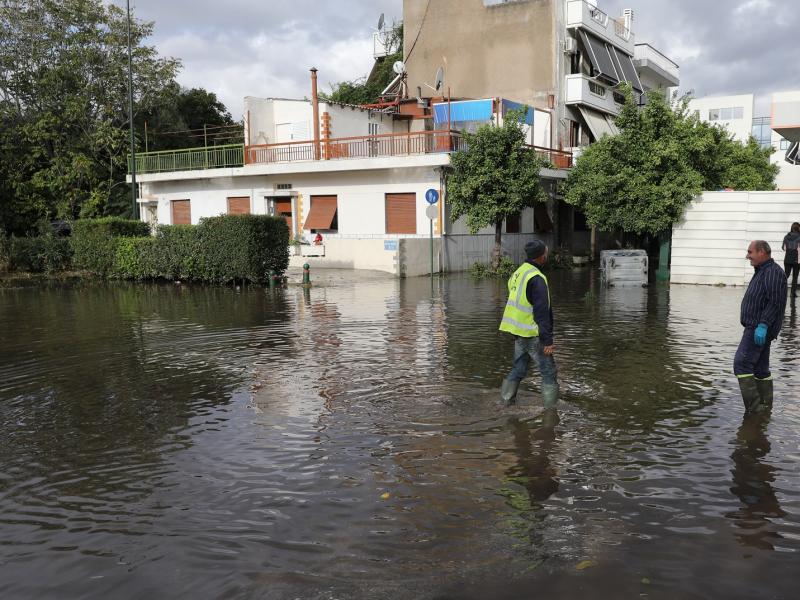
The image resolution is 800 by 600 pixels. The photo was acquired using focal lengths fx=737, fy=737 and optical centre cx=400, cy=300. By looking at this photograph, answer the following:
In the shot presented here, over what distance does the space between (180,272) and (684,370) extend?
56.0 feet

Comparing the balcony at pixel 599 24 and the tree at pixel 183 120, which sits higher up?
the balcony at pixel 599 24

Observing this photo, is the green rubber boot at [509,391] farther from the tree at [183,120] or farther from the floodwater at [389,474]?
the tree at [183,120]

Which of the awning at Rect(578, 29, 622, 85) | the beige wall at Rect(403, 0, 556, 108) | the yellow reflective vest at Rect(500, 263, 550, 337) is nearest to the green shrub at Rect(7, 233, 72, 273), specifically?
the beige wall at Rect(403, 0, 556, 108)

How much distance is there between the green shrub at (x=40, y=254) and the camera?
25.6 m

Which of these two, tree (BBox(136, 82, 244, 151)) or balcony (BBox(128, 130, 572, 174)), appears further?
tree (BBox(136, 82, 244, 151))

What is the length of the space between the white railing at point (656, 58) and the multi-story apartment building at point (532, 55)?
10.7 ft

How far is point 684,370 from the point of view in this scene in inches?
358

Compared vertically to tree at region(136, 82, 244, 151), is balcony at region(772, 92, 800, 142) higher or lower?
lower

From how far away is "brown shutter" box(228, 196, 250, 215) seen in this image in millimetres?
31031

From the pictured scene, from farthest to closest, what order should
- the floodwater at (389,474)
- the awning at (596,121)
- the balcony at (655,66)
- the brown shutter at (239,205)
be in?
the balcony at (655,66), the awning at (596,121), the brown shutter at (239,205), the floodwater at (389,474)

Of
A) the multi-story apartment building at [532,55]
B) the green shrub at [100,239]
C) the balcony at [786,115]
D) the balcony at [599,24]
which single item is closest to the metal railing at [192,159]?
the green shrub at [100,239]

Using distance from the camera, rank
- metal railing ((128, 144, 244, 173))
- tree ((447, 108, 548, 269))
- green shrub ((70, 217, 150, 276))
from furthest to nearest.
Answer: metal railing ((128, 144, 244, 173)) < green shrub ((70, 217, 150, 276)) < tree ((447, 108, 548, 269))

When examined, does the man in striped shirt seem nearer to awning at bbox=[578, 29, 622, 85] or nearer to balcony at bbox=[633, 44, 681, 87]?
awning at bbox=[578, 29, 622, 85]

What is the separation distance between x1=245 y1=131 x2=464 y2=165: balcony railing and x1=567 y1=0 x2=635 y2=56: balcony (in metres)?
11.3
